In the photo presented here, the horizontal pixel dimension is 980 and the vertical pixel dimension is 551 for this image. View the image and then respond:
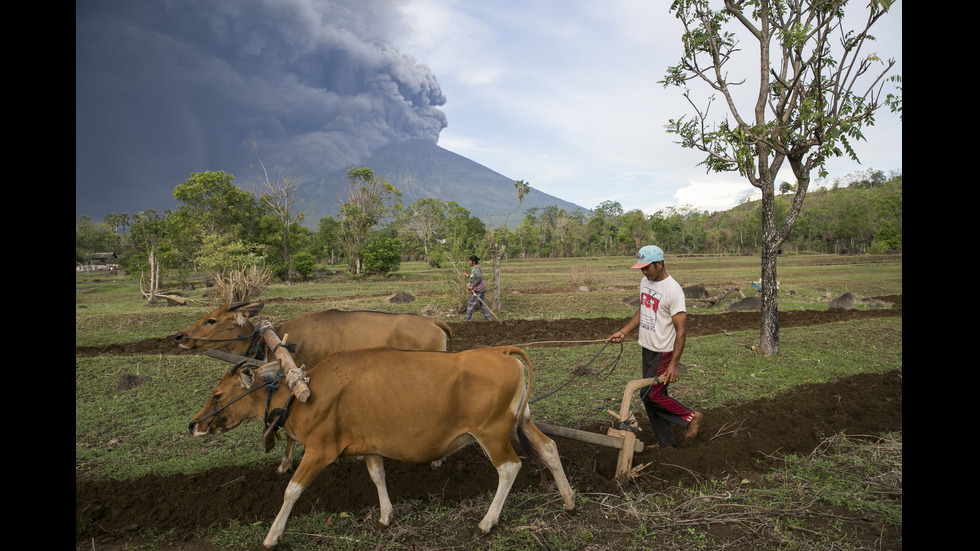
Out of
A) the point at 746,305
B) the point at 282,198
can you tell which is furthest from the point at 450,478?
the point at 282,198

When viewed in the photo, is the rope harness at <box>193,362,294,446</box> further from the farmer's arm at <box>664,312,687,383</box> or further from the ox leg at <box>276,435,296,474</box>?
the farmer's arm at <box>664,312,687,383</box>

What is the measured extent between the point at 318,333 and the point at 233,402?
2010 mm

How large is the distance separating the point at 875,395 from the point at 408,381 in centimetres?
→ 678

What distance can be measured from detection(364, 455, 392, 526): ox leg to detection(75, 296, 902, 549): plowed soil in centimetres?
33

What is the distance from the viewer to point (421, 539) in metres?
3.71

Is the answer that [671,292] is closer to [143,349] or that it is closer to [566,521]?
[566,521]

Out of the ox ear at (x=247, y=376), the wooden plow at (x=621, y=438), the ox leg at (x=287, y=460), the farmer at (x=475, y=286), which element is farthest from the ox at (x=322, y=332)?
the farmer at (x=475, y=286)

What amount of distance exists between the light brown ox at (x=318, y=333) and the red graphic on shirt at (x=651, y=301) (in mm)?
2317

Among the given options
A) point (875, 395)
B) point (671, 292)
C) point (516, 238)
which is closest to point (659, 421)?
point (671, 292)

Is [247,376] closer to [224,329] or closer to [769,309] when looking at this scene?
[224,329]

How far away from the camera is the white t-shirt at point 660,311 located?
190 inches

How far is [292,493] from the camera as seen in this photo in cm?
350

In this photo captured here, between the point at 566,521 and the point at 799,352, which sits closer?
the point at 566,521
